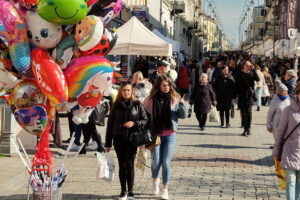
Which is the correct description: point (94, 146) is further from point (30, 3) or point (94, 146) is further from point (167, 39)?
point (167, 39)

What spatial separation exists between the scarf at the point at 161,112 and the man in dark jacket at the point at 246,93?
24.1 ft

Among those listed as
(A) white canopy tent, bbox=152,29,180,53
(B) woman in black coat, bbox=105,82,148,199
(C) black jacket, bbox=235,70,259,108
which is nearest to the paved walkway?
(B) woman in black coat, bbox=105,82,148,199

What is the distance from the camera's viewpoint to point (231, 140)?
16031 millimetres

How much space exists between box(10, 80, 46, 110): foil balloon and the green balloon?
2.39 ft

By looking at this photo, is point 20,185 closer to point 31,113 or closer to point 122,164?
point 122,164

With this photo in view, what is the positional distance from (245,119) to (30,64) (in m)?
10.3

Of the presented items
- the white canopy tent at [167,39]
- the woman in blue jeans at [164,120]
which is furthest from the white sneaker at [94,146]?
the white canopy tent at [167,39]

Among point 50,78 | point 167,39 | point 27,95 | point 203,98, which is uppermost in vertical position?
point 167,39

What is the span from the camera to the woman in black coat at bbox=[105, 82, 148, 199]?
928 cm

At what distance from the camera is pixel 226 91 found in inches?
731

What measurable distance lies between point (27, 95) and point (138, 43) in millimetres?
11342

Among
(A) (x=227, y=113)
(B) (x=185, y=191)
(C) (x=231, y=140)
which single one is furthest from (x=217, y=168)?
(A) (x=227, y=113)

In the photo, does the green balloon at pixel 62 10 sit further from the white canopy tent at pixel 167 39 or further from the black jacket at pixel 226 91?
the white canopy tent at pixel 167 39

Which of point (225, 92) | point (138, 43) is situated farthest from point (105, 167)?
point (225, 92)
